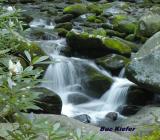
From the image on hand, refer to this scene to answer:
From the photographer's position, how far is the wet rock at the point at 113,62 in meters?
9.75

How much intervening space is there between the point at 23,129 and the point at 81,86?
24.2ft

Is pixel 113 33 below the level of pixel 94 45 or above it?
below

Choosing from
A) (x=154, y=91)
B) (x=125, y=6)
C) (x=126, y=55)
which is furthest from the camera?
(x=125, y=6)

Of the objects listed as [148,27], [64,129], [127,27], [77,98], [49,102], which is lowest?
[77,98]

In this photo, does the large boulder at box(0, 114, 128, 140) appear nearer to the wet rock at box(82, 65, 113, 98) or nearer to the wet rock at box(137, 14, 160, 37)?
the wet rock at box(82, 65, 113, 98)

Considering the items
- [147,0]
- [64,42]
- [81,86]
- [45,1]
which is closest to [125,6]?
[147,0]

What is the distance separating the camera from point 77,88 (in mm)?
9500

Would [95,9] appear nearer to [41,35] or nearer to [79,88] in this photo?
[41,35]

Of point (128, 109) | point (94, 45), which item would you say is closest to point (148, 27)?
point (94, 45)

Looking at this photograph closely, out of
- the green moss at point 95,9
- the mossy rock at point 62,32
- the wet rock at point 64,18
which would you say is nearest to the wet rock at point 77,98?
the mossy rock at point 62,32

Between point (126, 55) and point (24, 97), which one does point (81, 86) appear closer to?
point (126, 55)

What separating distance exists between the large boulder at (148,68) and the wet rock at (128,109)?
49cm

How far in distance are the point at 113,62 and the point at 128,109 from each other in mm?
1668

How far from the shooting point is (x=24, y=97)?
2166 mm
